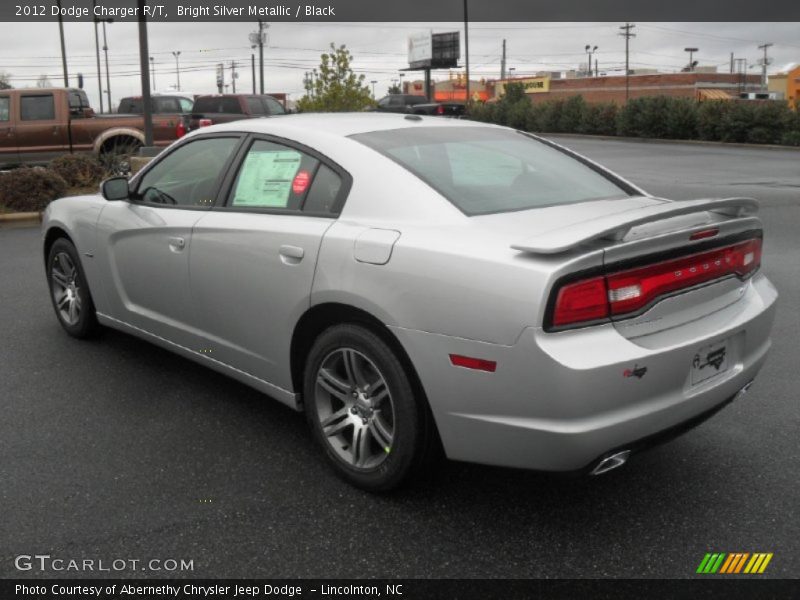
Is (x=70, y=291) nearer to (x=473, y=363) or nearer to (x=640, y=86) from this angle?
(x=473, y=363)

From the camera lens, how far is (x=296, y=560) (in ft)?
10.1

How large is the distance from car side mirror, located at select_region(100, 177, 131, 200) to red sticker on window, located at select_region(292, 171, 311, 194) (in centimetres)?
154

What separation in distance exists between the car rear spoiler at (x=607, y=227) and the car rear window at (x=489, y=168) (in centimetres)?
52

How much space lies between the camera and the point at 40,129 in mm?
16922

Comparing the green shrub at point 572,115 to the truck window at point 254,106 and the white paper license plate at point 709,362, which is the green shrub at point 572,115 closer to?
the truck window at point 254,106

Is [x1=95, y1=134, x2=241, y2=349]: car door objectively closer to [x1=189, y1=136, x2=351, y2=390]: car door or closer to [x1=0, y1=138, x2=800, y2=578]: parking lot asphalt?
[x1=189, y1=136, x2=351, y2=390]: car door

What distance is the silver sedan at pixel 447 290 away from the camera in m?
2.93

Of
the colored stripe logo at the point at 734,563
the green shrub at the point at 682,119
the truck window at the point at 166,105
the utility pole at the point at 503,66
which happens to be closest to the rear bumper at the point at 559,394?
the colored stripe logo at the point at 734,563

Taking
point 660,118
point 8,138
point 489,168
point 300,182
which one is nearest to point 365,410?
point 300,182

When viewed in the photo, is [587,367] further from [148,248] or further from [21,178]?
[21,178]

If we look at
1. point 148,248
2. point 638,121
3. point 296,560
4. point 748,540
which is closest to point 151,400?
point 148,248

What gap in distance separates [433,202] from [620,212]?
0.78 m

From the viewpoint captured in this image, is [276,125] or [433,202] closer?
[433,202]

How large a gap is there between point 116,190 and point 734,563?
3841 mm
